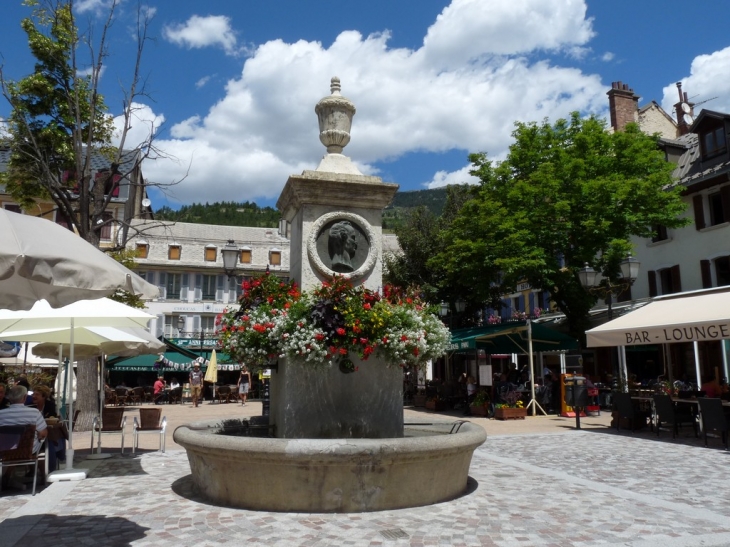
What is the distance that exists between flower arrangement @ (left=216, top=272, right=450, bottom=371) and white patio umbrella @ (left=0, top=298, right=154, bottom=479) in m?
A: 2.46

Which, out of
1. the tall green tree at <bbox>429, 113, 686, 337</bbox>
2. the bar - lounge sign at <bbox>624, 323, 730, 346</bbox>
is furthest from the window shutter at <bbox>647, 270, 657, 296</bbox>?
the bar - lounge sign at <bbox>624, 323, 730, 346</bbox>

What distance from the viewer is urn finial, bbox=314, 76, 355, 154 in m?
8.33

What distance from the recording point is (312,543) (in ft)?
16.4

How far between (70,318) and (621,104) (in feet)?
111

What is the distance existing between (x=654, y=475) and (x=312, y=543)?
569 cm

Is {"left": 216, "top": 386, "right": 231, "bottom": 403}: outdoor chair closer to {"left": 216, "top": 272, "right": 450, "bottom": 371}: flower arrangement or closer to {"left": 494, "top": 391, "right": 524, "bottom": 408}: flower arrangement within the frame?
{"left": 494, "top": 391, "right": 524, "bottom": 408}: flower arrangement

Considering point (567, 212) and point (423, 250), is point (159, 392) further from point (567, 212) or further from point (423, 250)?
point (567, 212)

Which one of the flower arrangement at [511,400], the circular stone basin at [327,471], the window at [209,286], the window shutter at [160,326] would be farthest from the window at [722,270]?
the window shutter at [160,326]

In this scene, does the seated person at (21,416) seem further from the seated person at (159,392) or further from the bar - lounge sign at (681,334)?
the seated person at (159,392)

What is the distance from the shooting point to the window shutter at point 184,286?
51000 millimetres

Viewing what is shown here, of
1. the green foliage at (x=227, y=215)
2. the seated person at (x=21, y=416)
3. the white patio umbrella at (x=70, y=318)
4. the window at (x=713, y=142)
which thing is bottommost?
the seated person at (x=21, y=416)

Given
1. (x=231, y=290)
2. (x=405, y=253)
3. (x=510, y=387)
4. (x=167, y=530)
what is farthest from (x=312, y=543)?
(x=231, y=290)

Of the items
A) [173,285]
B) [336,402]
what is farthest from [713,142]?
[173,285]

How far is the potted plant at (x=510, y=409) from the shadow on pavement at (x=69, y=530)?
14.3 metres
